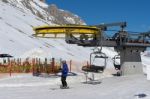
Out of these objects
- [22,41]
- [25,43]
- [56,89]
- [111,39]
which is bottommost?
[56,89]

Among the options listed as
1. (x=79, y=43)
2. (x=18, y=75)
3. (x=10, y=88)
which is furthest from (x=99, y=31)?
(x=10, y=88)

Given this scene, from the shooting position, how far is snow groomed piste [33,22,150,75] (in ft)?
110

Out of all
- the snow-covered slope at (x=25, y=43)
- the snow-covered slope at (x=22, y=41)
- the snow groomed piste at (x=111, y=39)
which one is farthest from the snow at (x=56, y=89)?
the snow-covered slope at (x=22, y=41)

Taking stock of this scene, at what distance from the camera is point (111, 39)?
126 ft

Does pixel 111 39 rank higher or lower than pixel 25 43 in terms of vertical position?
lower

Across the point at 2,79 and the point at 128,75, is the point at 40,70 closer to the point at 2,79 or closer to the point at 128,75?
the point at 2,79

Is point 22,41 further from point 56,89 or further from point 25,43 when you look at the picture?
point 56,89

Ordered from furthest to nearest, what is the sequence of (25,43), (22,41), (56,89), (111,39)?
(22,41) < (25,43) < (111,39) < (56,89)

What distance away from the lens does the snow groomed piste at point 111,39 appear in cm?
3341

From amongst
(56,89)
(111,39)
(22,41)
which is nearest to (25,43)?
(22,41)

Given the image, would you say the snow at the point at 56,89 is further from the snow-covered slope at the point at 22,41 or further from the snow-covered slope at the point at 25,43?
the snow-covered slope at the point at 22,41

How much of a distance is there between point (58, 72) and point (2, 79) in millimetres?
6244

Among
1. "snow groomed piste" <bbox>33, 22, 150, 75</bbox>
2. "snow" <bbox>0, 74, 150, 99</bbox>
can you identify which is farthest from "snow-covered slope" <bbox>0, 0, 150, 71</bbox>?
"snow" <bbox>0, 74, 150, 99</bbox>

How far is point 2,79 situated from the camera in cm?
3105
